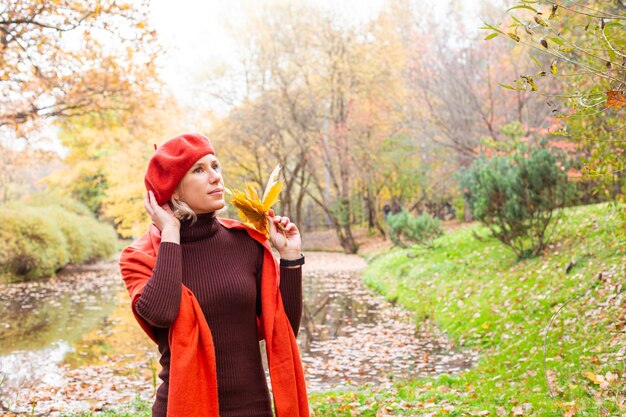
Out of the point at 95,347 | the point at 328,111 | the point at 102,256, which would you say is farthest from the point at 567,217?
the point at 102,256

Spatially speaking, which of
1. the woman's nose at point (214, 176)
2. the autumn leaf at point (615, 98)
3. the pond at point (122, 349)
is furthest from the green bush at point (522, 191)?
the woman's nose at point (214, 176)

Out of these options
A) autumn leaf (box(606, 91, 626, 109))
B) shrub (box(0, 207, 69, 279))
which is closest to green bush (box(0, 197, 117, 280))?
shrub (box(0, 207, 69, 279))

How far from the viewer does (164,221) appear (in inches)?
96.3

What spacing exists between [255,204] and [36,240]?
67.1ft

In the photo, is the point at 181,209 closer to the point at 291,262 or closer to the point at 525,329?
the point at 291,262

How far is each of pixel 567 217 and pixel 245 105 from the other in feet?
66.5

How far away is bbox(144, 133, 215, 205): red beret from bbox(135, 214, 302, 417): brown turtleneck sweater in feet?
0.58

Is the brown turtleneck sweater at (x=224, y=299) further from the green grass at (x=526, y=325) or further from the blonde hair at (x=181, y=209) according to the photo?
the green grass at (x=526, y=325)

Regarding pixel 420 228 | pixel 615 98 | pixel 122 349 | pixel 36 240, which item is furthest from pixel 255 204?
pixel 36 240

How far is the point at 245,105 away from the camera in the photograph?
30328 millimetres

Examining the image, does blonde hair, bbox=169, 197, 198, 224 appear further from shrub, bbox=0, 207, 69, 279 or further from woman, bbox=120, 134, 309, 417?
shrub, bbox=0, 207, 69, 279

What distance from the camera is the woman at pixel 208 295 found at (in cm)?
231

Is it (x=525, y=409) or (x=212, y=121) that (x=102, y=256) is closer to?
(x=212, y=121)

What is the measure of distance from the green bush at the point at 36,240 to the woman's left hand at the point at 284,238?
19.3 metres
